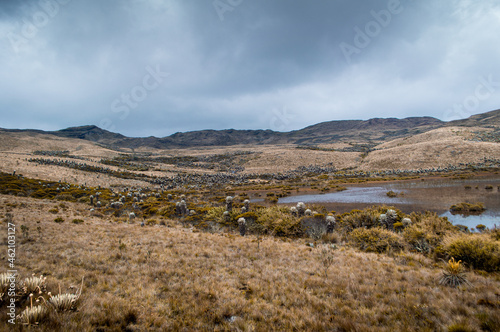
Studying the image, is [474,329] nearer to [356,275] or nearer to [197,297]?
[356,275]

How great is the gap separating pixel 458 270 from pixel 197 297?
8023 mm

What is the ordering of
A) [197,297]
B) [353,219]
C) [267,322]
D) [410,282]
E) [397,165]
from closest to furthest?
[267,322]
[197,297]
[410,282]
[353,219]
[397,165]

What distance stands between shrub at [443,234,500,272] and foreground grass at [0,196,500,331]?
3.08 ft

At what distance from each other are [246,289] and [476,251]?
838cm

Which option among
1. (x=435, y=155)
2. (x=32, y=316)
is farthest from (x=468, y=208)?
(x=435, y=155)

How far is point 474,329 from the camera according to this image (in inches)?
156

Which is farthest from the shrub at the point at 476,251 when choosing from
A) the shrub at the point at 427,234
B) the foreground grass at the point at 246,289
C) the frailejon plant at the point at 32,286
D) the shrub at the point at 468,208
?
the frailejon plant at the point at 32,286

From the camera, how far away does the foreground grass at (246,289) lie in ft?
15.1

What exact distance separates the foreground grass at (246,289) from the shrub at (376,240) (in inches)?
46.7

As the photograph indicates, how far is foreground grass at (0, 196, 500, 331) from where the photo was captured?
181 inches

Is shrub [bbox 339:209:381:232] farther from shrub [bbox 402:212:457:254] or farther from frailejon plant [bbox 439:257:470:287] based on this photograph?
frailejon plant [bbox 439:257:470:287]

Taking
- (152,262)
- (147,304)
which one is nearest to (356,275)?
(147,304)

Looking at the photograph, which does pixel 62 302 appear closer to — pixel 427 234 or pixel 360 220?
pixel 427 234

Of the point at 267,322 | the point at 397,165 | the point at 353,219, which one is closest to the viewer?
the point at 267,322
